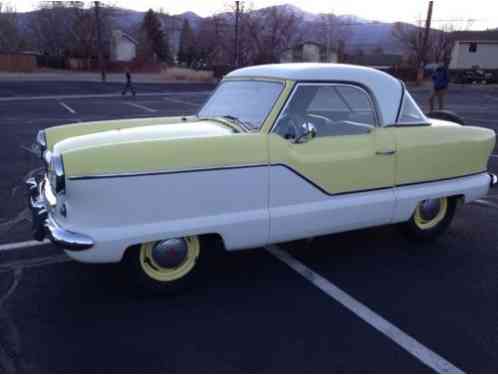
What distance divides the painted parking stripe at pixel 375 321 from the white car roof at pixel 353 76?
1537 mm

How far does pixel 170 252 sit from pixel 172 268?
17 cm

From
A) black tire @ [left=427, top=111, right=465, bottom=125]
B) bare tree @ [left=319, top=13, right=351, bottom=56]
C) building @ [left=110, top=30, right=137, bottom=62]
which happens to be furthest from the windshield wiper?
bare tree @ [left=319, top=13, right=351, bottom=56]

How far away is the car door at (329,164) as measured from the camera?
364 cm

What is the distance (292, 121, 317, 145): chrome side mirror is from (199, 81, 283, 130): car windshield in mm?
305

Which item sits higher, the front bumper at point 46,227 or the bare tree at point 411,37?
the bare tree at point 411,37

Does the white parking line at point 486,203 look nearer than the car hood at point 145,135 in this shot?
No

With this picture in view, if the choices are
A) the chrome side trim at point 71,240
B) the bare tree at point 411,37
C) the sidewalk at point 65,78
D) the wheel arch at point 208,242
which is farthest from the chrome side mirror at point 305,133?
the bare tree at point 411,37

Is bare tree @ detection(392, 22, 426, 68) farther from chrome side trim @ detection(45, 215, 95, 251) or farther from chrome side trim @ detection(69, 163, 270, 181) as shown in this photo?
chrome side trim @ detection(45, 215, 95, 251)

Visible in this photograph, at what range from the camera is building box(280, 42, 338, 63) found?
56.5 m

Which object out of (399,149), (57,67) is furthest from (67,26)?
(399,149)

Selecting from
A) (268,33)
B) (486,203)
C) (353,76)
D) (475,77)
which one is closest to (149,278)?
(353,76)

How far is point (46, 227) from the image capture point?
336 centimetres

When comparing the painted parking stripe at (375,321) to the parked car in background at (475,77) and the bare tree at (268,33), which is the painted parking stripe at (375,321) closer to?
the bare tree at (268,33)

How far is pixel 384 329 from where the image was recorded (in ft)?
10.4
